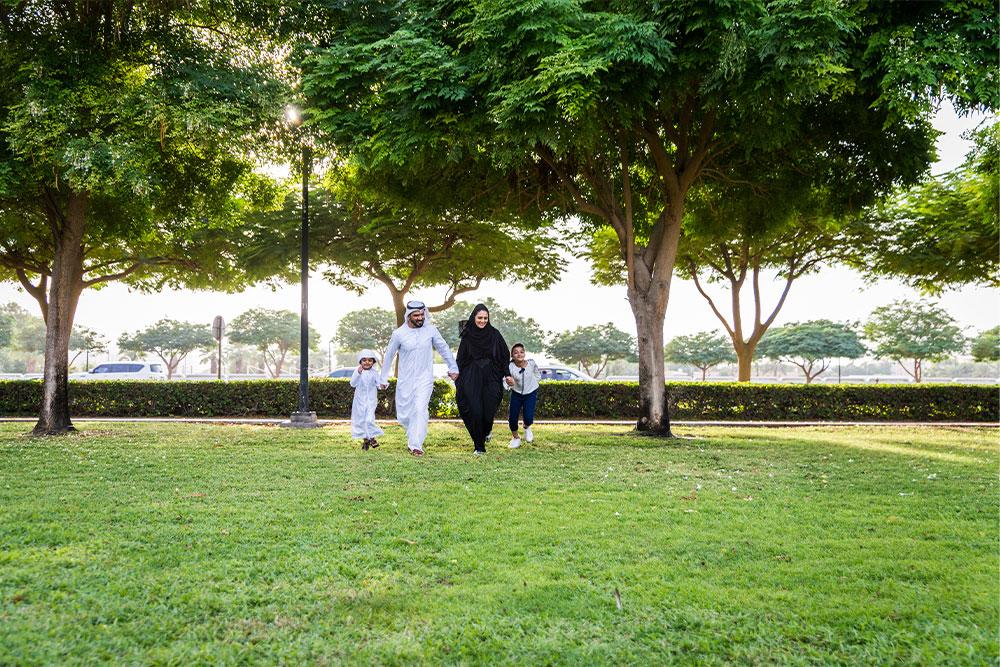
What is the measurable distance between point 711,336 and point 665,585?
6437cm

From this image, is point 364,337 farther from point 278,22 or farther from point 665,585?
point 665,585

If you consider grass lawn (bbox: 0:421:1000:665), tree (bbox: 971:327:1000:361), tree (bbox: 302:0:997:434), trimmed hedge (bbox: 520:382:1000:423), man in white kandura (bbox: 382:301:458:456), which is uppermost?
tree (bbox: 302:0:997:434)

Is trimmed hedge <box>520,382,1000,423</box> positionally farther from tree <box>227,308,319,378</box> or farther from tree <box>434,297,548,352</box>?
tree <box>227,308,319,378</box>

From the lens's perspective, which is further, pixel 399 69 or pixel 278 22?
pixel 278 22

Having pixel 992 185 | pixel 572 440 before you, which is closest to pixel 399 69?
pixel 572 440

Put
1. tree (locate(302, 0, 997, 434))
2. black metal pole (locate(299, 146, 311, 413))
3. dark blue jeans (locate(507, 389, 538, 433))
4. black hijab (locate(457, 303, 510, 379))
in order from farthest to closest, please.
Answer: black metal pole (locate(299, 146, 311, 413)), dark blue jeans (locate(507, 389, 538, 433)), black hijab (locate(457, 303, 510, 379)), tree (locate(302, 0, 997, 434))

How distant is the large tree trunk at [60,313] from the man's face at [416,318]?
289 inches

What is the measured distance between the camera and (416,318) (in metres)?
9.88

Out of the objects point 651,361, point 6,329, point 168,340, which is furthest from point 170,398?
point 6,329

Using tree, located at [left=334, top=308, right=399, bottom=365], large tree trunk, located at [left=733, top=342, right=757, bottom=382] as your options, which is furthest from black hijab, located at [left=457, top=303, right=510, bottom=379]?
tree, located at [left=334, top=308, right=399, bottom=365]

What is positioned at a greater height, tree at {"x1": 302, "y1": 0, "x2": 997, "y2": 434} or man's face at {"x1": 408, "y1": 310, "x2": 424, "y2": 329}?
tree at {"x1": 302, "y1": 0, "x2": 997, "y2": 434}

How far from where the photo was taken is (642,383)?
1270 centimetres

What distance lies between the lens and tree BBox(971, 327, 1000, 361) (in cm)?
5550

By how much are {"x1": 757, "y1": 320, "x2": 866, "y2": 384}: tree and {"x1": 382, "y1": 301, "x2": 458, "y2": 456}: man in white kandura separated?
56230 millimetres
